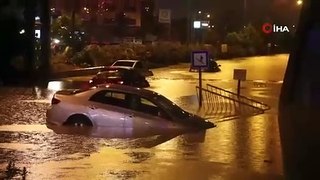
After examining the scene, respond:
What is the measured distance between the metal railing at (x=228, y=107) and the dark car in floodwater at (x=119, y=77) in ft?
17.8

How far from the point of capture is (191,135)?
1822 centimetres

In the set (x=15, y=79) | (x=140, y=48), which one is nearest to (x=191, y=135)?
(x=15, y=79)

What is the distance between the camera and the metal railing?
24.9 metres

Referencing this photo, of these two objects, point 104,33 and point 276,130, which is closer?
point 276,130

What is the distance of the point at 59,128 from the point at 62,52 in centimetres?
4747

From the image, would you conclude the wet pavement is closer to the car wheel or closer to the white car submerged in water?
the car wheel

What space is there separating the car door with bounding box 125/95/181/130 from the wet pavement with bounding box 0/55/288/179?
0.35 metres

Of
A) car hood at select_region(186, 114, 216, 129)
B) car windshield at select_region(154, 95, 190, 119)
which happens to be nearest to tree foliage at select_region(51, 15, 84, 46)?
car hood at select_region(186, 114, 216, 129)

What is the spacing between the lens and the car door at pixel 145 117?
18.5 m

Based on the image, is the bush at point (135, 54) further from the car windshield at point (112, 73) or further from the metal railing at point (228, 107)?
the metal railing at point (228, 107)

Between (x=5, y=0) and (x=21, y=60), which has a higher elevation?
(x=5, y=0)

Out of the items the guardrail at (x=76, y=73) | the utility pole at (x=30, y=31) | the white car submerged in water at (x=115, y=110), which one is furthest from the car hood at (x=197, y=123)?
the guardrail at (x=76, y=73)

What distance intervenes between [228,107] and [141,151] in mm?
12362

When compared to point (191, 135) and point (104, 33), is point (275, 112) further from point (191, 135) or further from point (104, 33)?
point (104, 33)
